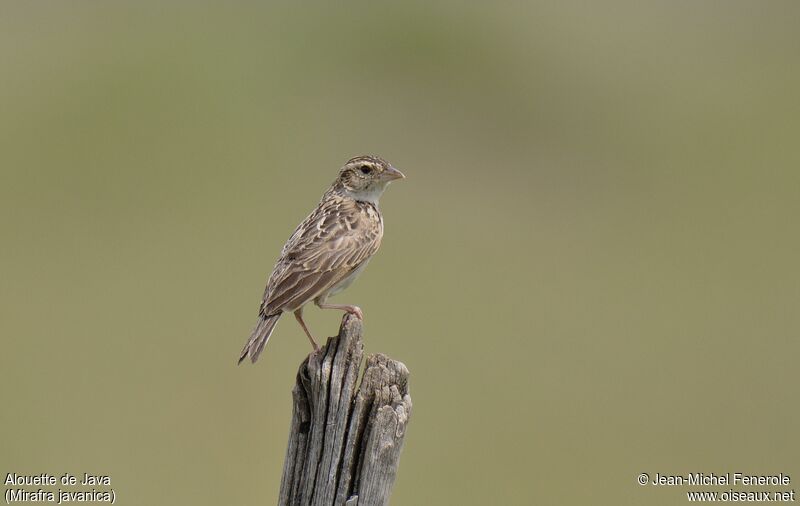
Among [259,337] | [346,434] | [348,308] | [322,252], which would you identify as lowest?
[346,434]

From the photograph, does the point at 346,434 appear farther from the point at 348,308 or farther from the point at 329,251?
the point at 329,251

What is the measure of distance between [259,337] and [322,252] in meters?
1.08

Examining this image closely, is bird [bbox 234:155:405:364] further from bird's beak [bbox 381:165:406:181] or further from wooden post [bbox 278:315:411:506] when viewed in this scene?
wooden post [bbox 278:315:411:506]

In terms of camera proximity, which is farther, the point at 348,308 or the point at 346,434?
the point at 348,308

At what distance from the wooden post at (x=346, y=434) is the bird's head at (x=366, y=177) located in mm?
3153

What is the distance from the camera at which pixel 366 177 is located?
10.1 metres

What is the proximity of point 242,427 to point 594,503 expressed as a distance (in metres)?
6.28

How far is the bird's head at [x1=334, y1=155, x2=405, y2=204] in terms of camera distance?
10.1 metres

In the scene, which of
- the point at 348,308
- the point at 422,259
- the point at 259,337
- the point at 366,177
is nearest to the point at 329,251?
the point at 348,308

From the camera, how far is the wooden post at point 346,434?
6938 millimetres

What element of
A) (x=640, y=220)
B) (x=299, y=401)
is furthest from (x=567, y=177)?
(x=299, y=401)

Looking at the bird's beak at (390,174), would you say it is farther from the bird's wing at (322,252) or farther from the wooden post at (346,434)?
the wooden post at (346,434)

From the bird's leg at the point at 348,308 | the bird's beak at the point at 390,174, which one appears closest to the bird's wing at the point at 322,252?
the bird's leg at the point at 348,308

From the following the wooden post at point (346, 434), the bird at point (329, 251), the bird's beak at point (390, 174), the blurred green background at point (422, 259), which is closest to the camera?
the wooden post at point (346, 434)
